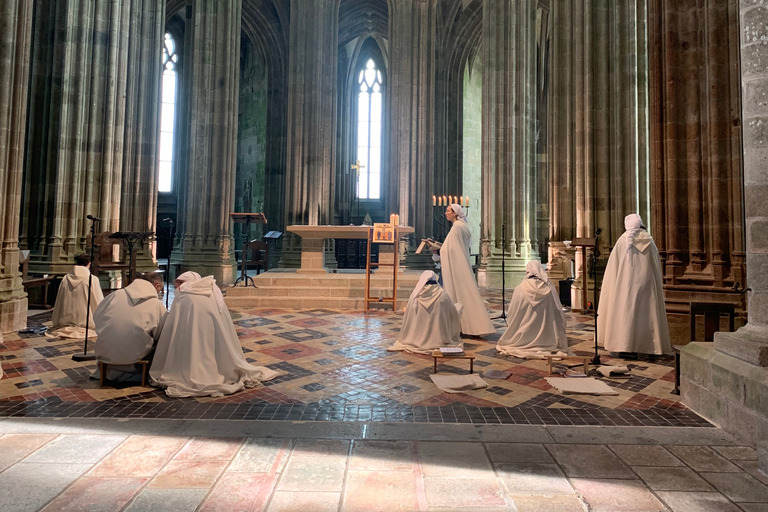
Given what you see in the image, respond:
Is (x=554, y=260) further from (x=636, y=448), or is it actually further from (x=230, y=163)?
(x=230, y=163)

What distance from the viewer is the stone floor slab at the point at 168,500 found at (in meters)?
2.27

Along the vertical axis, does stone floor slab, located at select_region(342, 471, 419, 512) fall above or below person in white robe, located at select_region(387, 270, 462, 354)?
below

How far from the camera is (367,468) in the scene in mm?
2730

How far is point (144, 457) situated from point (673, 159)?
698cm

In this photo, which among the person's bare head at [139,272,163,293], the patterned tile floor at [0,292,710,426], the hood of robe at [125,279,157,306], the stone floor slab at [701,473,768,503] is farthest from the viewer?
the person's bare head at [139,272,163,293]

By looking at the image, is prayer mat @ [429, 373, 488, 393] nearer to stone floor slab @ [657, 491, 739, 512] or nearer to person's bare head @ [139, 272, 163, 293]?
stone floor slab @ [657, 491, 739, 512]

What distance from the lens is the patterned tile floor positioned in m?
3.62

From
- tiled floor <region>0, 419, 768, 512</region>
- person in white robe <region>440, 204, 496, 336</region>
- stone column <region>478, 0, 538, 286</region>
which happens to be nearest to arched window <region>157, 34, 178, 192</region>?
stone column <region>478, 0, 538, 286</region>

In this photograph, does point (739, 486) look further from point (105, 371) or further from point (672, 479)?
point (105, 371)

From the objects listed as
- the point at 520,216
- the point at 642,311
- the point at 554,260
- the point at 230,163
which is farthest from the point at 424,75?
the point at 642,311

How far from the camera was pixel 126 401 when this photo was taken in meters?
3.89

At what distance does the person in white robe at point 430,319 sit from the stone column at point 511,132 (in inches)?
349

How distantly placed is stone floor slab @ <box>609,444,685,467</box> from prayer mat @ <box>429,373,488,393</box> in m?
1.49

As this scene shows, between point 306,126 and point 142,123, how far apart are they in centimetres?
545
